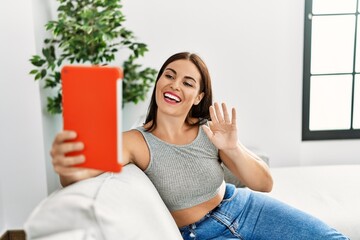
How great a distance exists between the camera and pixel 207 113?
5.60 feet

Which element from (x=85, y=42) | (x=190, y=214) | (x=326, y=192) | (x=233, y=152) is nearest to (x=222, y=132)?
(x=233, y=152)

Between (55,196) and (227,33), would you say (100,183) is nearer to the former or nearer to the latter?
(55,196)

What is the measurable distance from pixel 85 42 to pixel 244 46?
102cm

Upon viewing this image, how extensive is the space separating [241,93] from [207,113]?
119 centimetres

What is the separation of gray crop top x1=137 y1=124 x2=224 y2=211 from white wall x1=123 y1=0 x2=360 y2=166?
136cm

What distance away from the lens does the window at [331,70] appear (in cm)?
291

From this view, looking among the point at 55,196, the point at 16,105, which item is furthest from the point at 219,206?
the point at 16,105

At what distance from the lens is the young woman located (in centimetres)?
144

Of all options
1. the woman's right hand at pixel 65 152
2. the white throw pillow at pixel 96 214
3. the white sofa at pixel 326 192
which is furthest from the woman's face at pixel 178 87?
the white sofa at pixel 326 192

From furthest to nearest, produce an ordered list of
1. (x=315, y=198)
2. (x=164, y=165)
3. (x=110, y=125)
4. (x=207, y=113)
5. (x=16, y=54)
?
(x=16, y=54), (x=315, y=198), (x=207, y=113), (x=164, y=165), (x=110, y=125)

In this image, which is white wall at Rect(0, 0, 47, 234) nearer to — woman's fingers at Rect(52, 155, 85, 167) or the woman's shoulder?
the woman's shoulder

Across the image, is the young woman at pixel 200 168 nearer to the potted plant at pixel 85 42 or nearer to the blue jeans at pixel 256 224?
the blue jeans at pixel 256 224

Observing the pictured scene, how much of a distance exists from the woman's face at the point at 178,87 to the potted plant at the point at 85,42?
89 cm

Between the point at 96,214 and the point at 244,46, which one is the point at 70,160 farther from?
the point at 244,46
